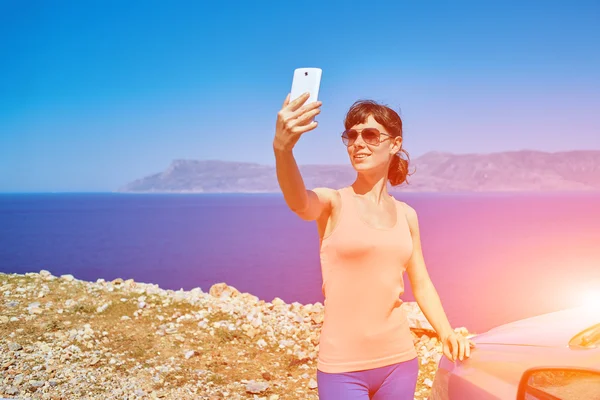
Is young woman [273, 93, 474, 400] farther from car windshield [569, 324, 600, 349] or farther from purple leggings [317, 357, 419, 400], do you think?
car windshield [569, 324, 600, 349]

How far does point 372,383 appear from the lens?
8.32 feet

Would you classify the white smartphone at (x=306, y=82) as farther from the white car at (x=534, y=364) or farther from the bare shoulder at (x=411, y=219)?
the white car at (x=534, y=364)

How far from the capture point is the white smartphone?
6.74 feet

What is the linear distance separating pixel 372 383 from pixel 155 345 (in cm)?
511

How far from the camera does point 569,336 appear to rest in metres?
2.30

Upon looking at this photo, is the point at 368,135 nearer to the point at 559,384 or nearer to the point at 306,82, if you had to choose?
the point at 306,82

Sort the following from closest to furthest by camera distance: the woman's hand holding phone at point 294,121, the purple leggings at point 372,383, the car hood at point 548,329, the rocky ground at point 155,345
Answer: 1. the woman's hand holding phone at point 294,121
2. the car hood at point 548,329
3. the purple leggings at point 372,383
4. the rocky ground at point 155,345

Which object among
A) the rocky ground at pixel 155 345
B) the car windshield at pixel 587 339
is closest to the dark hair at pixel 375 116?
the car windshield at pixel 587 339

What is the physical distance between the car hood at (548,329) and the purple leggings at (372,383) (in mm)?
481

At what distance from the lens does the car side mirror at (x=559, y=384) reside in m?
1.98

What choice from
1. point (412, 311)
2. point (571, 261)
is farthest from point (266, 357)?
point (571, 261)

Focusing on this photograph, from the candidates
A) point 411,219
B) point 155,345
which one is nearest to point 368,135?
point 411,219

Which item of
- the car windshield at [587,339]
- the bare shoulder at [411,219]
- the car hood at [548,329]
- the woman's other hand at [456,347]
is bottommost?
the woman's other hand at [456,347]

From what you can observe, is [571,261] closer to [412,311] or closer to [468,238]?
[468,238]
